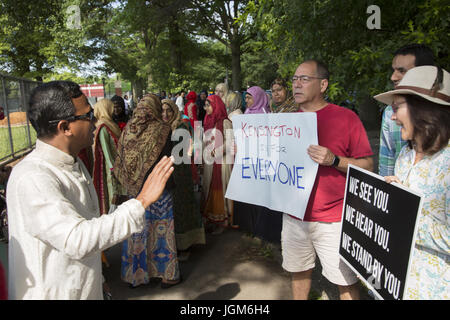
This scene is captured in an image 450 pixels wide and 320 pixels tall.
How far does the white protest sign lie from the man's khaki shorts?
6.2 inches

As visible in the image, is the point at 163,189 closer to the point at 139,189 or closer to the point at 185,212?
the point at 139,189

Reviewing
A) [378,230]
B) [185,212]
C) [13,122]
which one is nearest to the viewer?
[378,230]

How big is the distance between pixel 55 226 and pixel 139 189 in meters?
2.04

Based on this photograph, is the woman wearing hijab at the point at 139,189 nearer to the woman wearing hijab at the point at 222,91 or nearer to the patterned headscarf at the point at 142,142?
the patterned headscarf at the point at 142,142

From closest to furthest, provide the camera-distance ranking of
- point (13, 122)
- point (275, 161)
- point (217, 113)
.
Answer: point (275, 161) < point (217, 113) < point (13, 122)

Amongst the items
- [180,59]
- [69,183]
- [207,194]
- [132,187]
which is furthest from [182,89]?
[69,183]

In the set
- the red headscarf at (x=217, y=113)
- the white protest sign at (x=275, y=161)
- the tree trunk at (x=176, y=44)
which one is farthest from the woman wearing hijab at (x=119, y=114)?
the tree trunk at (x=176, y=44)

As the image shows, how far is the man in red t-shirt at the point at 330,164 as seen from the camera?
8.00 ft

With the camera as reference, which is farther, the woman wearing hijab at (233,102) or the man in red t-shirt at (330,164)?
the woman wearing hijab at (233,102)

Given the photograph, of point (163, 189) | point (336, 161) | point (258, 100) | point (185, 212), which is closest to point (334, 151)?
point (336, 161)

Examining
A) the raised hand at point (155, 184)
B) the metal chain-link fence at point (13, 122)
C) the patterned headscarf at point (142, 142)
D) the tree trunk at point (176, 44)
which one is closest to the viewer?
the raised hand at point (155, 184)

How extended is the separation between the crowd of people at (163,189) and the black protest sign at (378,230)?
127 millimetres

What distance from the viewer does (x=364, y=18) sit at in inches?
158

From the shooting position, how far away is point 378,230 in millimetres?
1904
